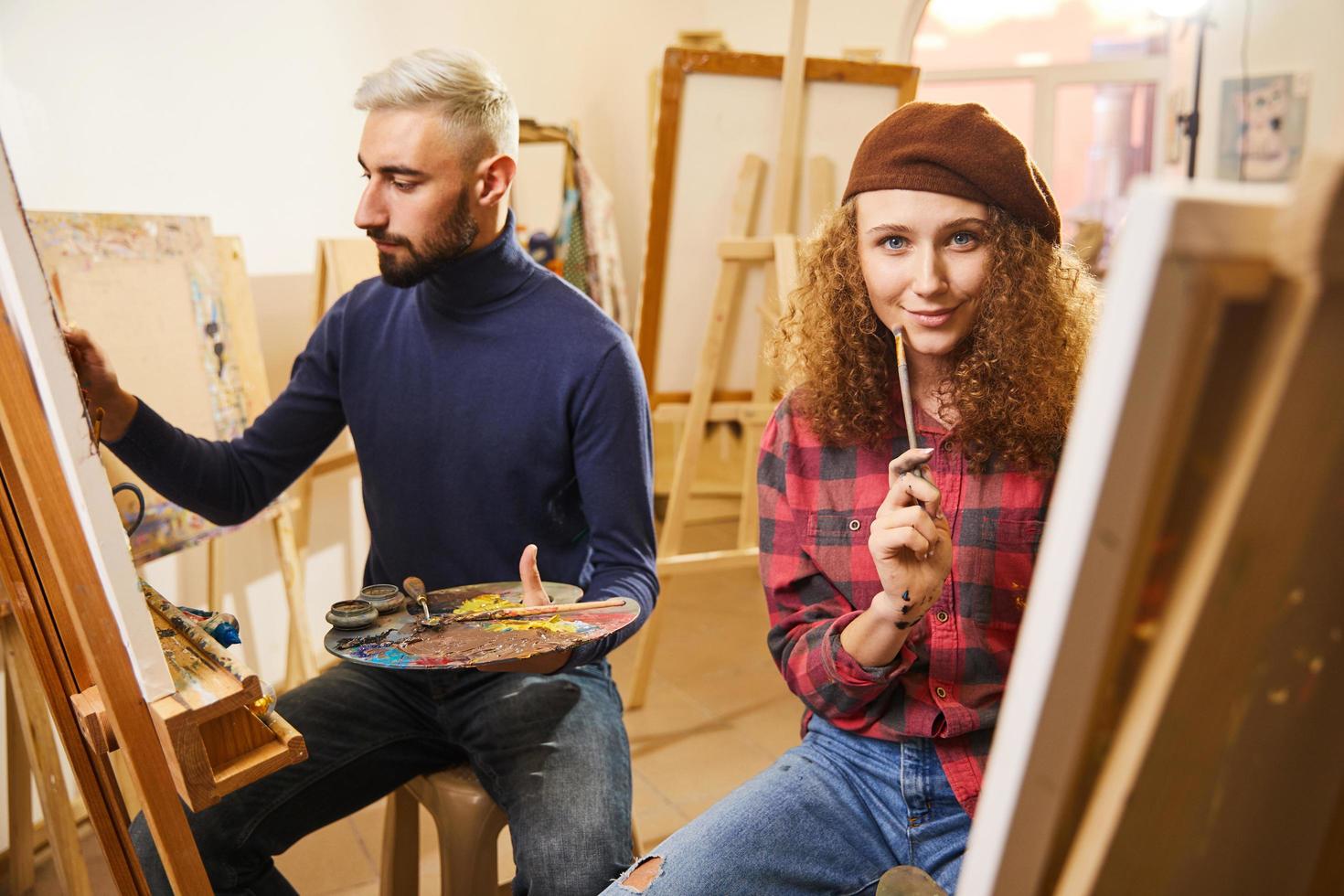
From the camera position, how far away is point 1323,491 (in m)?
0.39

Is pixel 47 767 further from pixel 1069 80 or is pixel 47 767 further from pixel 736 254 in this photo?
pixel 1069 80

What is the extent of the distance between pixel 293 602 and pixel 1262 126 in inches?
166

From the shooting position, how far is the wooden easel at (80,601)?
0.76 metres

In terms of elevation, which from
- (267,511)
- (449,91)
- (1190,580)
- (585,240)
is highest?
(449,91)

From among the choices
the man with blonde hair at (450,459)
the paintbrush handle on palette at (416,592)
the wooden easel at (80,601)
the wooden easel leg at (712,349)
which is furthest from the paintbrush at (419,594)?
the wooden easel leg at (712,349)

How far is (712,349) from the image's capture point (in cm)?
236

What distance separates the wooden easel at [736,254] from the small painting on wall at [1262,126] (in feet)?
8.95

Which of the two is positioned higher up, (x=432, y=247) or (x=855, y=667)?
(x=432, y=247)

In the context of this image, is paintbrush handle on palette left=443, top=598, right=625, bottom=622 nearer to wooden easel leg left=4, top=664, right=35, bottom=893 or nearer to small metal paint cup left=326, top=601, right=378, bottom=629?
small metal paint cup left=326, top=601, right=378, bottom=629

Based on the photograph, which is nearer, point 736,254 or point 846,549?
point 846,549

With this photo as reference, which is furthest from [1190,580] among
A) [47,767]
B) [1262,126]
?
[1262,126]

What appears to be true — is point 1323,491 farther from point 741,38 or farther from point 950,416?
point 741,38

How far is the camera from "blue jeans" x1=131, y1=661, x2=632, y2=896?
120 cm

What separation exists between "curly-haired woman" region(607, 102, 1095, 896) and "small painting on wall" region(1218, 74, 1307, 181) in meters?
3.72
